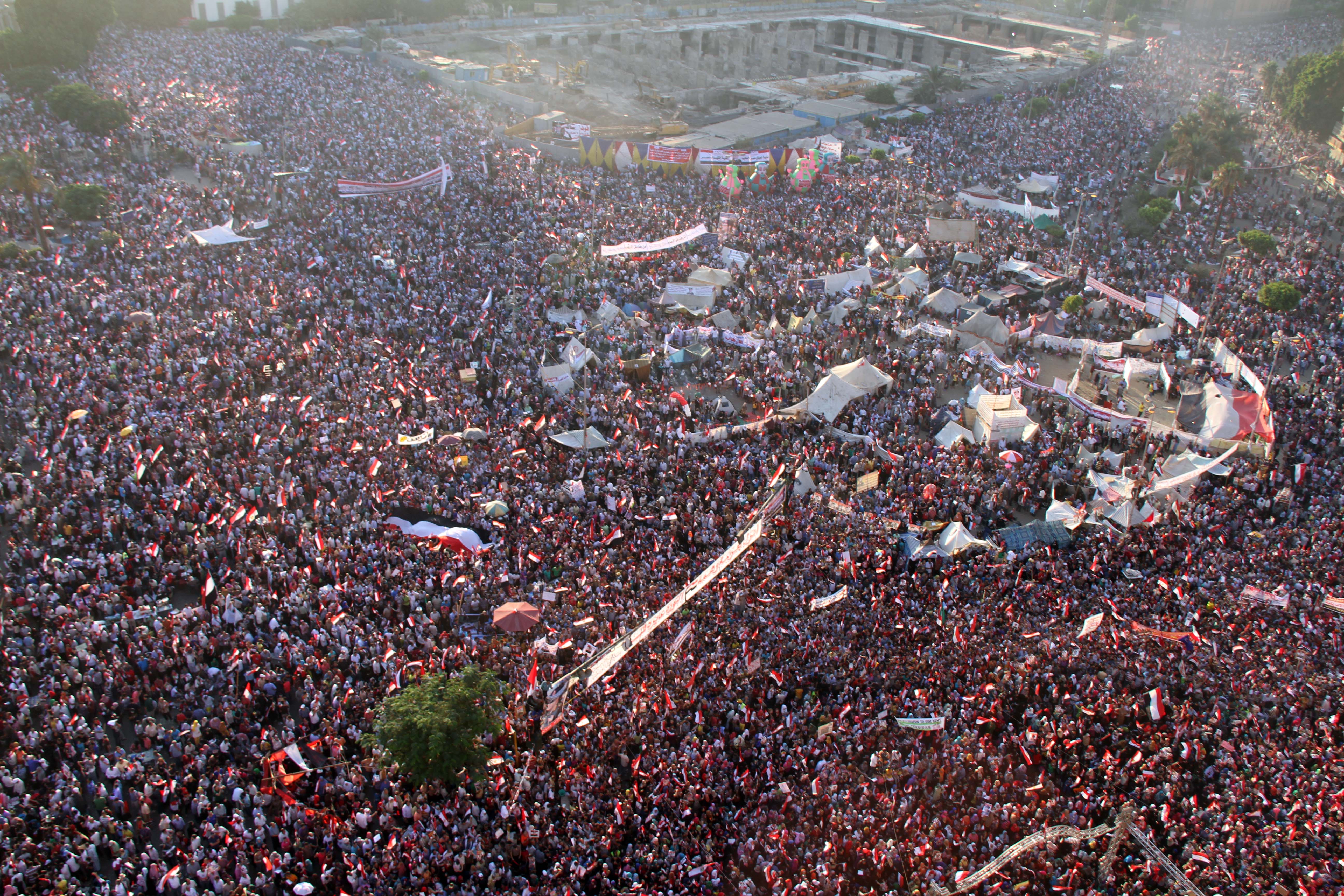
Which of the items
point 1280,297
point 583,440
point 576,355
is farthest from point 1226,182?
point 583,440

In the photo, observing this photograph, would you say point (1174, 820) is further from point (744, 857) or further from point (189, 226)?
point (189, 226)

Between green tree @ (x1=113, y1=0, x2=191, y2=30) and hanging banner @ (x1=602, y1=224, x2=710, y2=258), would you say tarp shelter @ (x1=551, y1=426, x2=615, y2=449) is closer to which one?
hanging banner @ (x1=602, y1=224, x2=710, y2=258)

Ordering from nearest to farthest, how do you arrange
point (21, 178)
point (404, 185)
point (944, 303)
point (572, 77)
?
point (944, 303) < point (21, 178) < point (404, 185) < point (572, 77)

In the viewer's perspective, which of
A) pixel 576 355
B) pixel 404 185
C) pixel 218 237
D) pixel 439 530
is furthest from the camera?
pixel 404 185

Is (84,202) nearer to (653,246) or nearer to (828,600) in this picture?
(653,246)

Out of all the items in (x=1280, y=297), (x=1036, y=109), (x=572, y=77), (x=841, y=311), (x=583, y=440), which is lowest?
(x=583, y=440)

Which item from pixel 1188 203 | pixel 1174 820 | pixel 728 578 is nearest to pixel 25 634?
pixel 728 578

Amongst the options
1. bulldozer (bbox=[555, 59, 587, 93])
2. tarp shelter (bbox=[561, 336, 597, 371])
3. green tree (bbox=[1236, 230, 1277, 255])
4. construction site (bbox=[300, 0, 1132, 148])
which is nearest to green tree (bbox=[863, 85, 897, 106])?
construction site (bbox=[300, 0, 1132, 148])
